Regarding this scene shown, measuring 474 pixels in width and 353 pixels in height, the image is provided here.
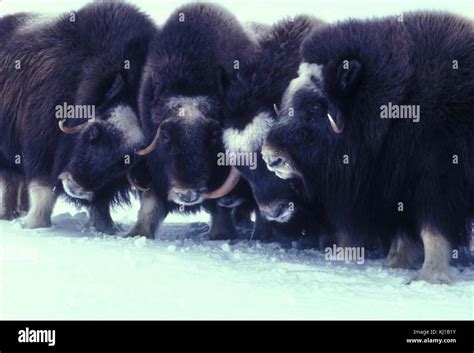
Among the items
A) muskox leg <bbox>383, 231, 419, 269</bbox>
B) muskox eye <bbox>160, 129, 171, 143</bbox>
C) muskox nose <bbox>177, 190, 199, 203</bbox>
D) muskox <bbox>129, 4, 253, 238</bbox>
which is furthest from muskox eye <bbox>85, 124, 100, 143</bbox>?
muskox leg <bbox>383, 231, 419, 269</bbox>

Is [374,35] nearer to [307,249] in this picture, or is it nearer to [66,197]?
[307,249]

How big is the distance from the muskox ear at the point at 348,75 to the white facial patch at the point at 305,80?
145 millimetres

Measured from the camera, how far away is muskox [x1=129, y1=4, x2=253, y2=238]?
497 centimetres

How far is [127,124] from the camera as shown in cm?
550

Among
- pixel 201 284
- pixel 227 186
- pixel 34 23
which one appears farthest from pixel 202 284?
pixel 34 23

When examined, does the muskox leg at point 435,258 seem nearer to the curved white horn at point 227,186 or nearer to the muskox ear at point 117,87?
the curved white horn at point 227,186

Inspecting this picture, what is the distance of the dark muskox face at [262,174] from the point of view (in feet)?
15.4

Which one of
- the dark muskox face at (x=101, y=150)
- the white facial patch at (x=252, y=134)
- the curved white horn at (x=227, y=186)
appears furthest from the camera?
the dark muskox face at (x=101, y=150)

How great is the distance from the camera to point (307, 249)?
205 inches

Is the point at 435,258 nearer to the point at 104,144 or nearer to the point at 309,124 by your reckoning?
the point at 309,124

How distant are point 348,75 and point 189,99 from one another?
1.19 meters

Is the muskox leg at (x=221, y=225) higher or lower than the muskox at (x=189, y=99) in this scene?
lower

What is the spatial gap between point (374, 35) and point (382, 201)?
34.4 inches

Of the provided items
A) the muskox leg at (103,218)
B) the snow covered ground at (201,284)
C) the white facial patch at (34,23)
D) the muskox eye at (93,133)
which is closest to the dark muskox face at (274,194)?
the snow covered ground at (201,284)
